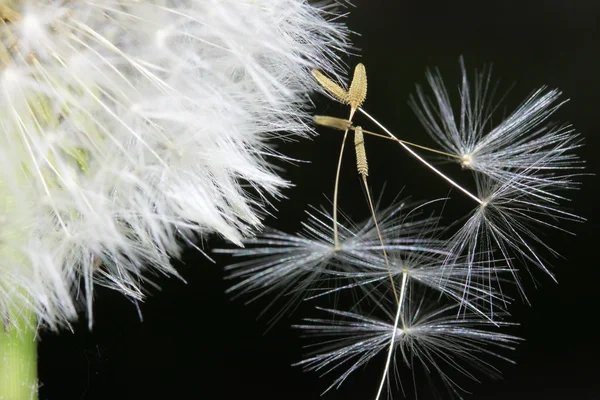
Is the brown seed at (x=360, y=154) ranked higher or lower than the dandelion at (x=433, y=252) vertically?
higher

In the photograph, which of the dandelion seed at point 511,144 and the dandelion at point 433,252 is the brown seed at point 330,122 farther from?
the dandelion seed at point 511,144

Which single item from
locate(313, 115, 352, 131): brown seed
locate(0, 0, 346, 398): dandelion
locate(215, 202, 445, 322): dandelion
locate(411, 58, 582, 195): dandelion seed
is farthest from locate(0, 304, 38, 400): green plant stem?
locate(411, 58, 582, 195): dandelion seed

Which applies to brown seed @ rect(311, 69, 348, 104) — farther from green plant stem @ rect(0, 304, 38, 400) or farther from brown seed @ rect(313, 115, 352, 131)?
green plant stem @ rect(0, 304, 38, 400)

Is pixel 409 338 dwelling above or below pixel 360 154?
below

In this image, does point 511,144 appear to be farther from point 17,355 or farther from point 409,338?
point 17,355

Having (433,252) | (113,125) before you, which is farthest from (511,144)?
(113,125)

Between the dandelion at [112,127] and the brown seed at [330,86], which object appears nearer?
the dandelion at [112,127]

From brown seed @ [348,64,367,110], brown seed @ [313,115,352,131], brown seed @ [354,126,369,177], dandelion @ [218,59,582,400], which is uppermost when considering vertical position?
brown seed @ [348,64,367,110]

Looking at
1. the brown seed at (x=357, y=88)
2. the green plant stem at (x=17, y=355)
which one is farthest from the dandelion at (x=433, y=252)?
the green plant stem at (x=17, y=355)
